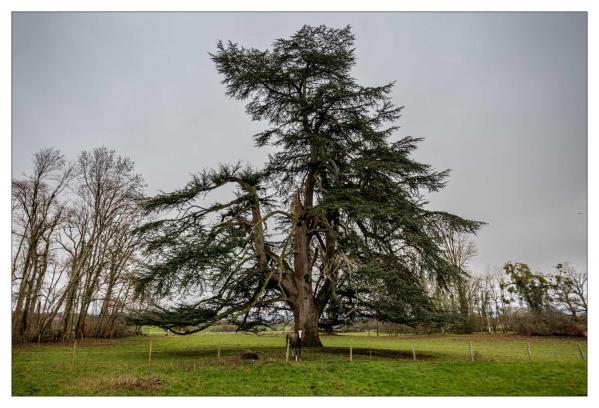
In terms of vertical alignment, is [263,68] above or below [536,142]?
above

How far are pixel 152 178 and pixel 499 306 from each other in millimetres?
28516

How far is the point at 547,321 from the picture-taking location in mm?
26453

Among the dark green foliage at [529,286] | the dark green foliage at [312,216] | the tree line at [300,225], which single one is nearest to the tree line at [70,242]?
the tree line at [300,225]

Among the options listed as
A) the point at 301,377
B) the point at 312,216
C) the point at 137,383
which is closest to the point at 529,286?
the point at 312,216

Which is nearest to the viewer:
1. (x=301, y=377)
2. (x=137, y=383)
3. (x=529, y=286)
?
(x=137, y=383)

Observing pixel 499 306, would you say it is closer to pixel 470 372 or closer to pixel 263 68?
pixel 470 372

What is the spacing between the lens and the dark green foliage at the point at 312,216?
13281 millimetres

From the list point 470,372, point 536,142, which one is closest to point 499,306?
point 536,142

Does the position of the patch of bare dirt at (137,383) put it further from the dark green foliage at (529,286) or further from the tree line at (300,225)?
the dark green foliage at (529,286)

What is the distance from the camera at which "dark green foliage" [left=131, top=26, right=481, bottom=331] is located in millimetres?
13281

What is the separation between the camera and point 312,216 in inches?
629

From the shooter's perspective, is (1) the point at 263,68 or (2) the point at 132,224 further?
(2) the point at 132,224
